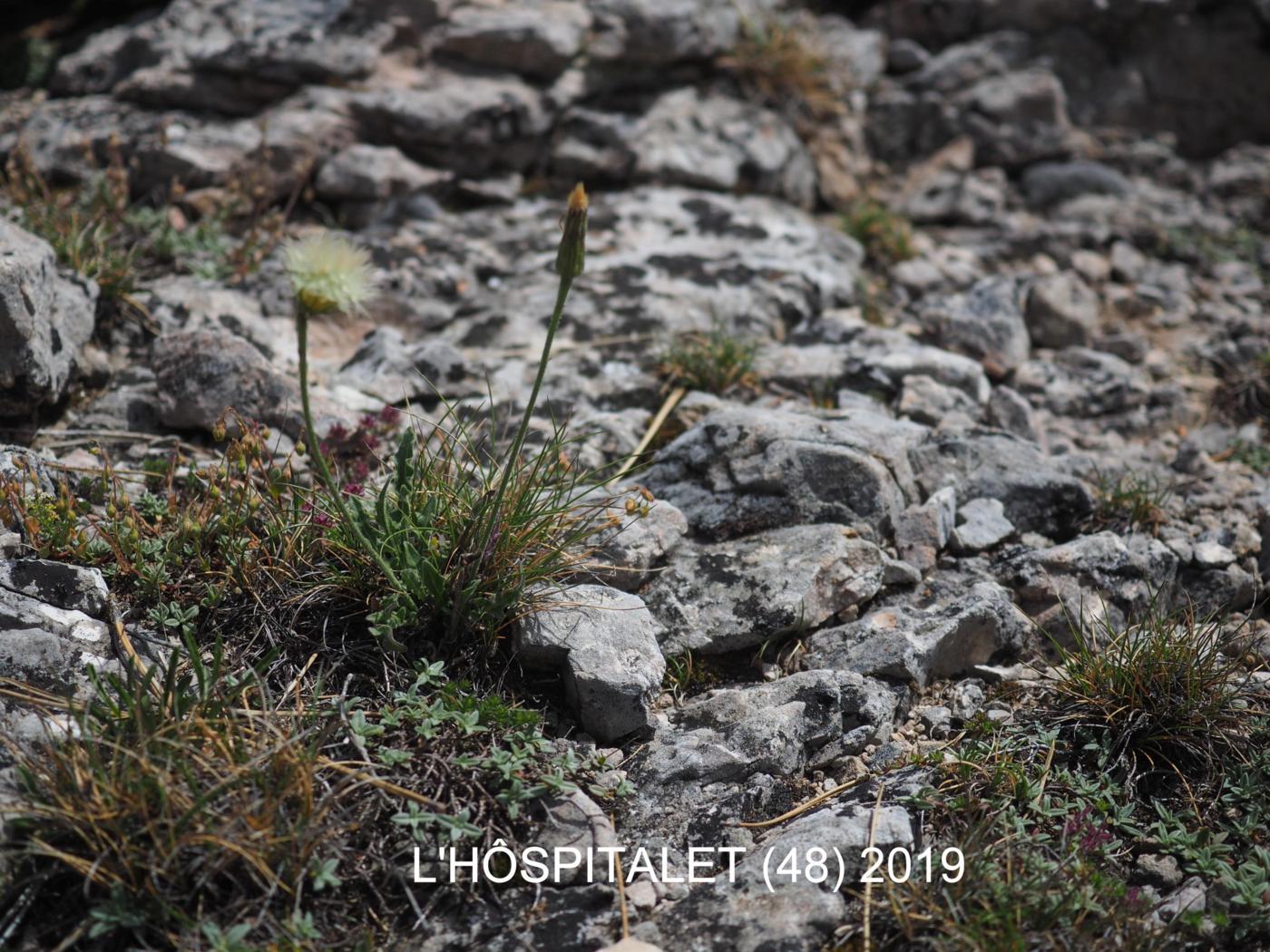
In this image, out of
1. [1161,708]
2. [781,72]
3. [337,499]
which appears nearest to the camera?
[337,499]

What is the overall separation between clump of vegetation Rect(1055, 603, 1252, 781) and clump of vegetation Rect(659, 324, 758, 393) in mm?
2057

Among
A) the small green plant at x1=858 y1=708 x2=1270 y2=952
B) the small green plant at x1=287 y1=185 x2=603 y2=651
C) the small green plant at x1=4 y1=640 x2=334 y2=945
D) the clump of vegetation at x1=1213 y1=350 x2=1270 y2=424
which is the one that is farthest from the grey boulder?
the clump of vegetation at x1=1213 y1=350 x2=1270 y2=424

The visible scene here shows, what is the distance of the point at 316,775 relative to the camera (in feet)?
8.02

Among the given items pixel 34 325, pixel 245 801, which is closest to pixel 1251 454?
pixel 245 801

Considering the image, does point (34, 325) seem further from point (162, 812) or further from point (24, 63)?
point (24, 63)

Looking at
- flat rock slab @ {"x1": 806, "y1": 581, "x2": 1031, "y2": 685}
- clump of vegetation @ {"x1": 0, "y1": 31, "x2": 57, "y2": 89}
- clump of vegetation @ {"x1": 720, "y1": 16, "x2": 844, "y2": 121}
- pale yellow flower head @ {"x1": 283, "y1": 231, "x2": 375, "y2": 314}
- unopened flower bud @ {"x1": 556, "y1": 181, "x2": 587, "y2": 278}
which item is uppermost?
unopened flower bud @ {"x1": 556, "y1": 181, "x2": 587, "y2": 278}

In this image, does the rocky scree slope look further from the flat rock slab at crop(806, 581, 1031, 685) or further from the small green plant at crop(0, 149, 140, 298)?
the small green plant at crop(0, 149, 140, 298)

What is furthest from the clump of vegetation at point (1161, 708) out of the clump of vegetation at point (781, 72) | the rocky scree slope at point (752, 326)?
the clump of vegetation at point (781, 72)

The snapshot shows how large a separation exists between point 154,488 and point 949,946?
2.91 meters

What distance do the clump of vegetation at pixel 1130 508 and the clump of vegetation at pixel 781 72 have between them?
161 inches

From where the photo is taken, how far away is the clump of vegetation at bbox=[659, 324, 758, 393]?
446cm

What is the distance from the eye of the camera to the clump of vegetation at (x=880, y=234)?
605cm

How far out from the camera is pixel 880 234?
6.14 metres

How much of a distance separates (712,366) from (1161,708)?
7.67 ft
